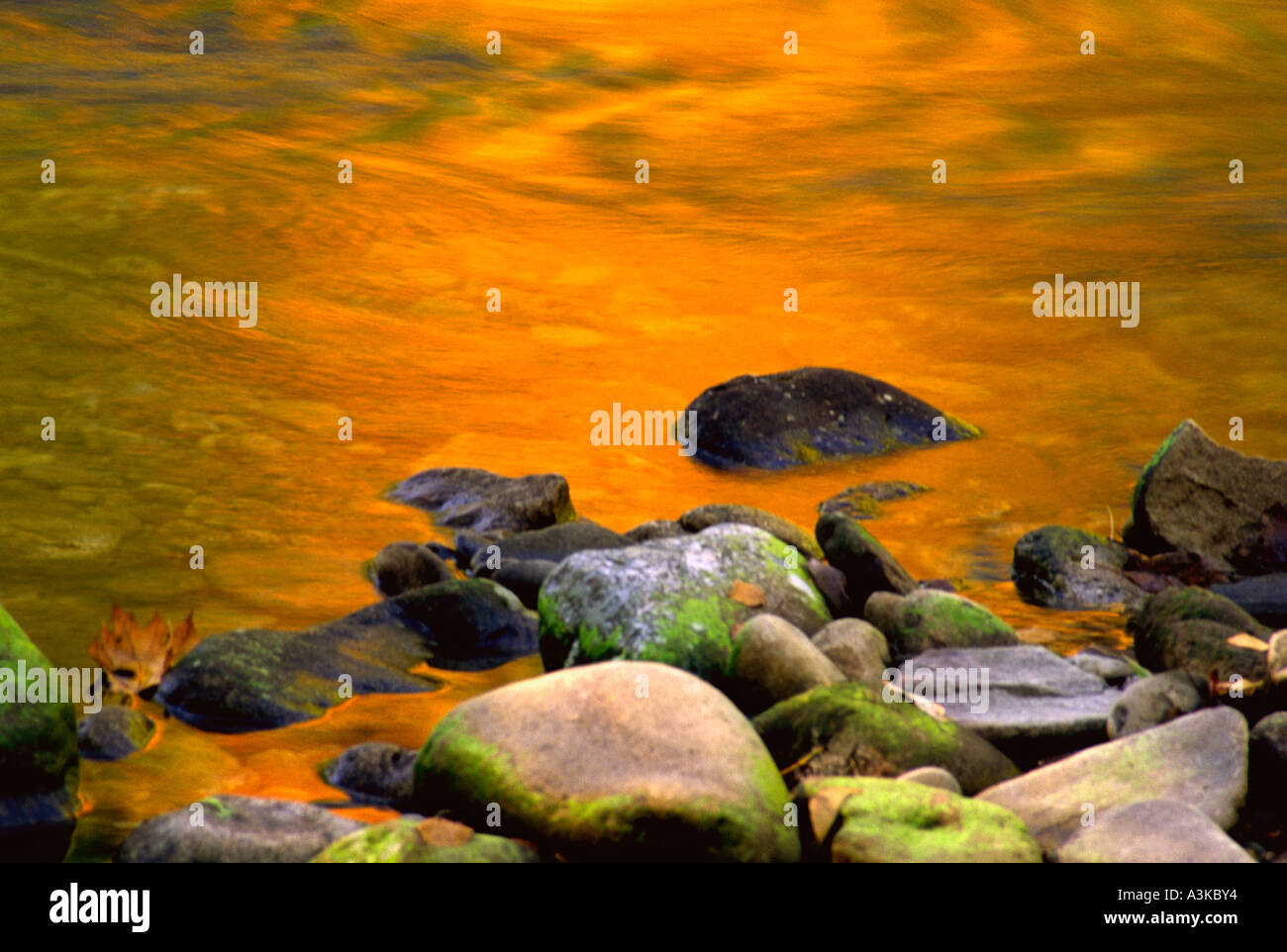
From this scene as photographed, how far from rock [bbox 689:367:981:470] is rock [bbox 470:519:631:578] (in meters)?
1.54

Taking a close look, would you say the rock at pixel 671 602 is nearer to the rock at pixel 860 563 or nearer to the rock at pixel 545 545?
the rock at pixel 860 563

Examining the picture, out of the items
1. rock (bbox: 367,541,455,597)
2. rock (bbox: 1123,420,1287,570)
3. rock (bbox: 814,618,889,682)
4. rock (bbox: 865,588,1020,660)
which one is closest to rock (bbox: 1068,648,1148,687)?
rock (bbox: 865,588,1020,660)

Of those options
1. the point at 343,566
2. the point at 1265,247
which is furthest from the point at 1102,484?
the point at 1265,247

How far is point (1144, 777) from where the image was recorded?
290 cm

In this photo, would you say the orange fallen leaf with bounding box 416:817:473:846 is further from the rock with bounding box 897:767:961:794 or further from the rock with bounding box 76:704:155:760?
the rock with bounding box 76:704:155:760

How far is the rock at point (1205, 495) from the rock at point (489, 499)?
2.13 meters

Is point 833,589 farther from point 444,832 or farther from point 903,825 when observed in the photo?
point 444,832

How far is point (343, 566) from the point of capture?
15.5 feet

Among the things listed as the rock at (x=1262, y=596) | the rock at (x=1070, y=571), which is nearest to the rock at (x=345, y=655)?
the rock at (x=1070, y=571)

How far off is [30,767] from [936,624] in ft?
7.65

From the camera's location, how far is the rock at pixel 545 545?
4.52 meters

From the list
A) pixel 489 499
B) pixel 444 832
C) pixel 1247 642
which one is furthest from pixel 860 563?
pixel 444 832

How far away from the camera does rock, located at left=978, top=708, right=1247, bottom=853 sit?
2836 millimetres

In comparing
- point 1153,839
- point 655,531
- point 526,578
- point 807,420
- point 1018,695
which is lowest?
point 1153,839
